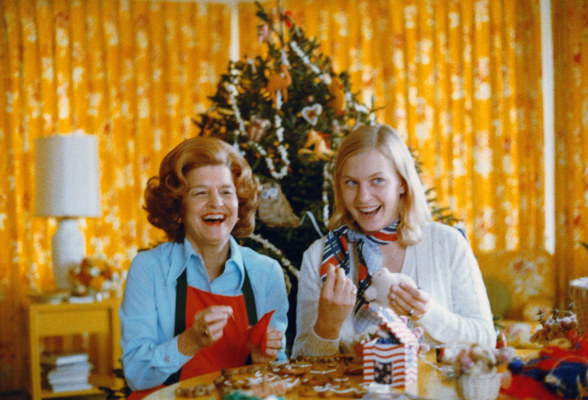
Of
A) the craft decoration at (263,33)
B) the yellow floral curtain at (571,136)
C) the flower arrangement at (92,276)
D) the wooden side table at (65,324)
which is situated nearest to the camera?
the craft decoration at (263,33)

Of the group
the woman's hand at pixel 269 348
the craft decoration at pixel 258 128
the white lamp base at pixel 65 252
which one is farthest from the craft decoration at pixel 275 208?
the white lamp base at pixel 65 252

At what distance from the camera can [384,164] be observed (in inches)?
72.8

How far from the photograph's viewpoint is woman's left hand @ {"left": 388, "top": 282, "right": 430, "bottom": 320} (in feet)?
5.04

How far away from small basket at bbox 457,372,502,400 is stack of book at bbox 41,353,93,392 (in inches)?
132

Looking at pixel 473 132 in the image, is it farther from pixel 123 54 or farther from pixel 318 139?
pixel 123 54

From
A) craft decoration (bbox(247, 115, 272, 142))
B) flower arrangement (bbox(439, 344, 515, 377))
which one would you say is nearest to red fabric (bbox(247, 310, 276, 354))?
flower arrangement (bbox(439, 344, 515, 377))

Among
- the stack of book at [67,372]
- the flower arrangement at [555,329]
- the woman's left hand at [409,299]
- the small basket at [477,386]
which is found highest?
the woman's left hand at [409,299]

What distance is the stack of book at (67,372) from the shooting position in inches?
154

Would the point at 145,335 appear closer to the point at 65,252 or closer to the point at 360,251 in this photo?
the point at 360,251

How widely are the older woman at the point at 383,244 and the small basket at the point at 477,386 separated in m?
0.54

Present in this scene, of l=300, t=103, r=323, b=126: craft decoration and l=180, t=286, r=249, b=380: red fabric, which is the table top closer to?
l=180, t=286, r=249, b=380: red fabric

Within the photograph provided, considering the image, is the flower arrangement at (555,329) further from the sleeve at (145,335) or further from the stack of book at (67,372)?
the stack of book at (67,372)

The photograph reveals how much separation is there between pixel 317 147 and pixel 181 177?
106cm

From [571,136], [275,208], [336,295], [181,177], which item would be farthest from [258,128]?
[571,136]
